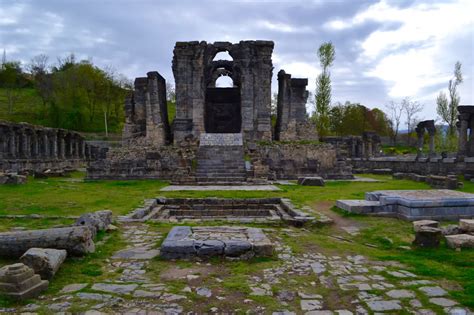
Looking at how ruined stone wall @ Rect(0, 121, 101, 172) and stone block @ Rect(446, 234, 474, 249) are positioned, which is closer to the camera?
stone block @ Rect(446, 234, 474, 249)

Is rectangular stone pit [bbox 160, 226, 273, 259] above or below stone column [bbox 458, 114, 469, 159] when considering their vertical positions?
below

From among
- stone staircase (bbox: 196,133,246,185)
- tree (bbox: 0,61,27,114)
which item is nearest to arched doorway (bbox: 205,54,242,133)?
stone staircase (bbox: 196,133,246,185)

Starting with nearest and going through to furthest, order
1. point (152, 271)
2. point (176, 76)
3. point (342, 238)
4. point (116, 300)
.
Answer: point (116, 300) < point (152, 271) < point (342, 238) < point (176, 76)

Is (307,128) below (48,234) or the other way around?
Result: the other way around

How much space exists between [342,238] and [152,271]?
12.1ft

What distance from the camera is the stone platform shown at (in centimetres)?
858

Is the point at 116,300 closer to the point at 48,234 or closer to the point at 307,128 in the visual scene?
the point at 48,234

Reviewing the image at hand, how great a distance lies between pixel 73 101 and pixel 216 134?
3796 centimetres

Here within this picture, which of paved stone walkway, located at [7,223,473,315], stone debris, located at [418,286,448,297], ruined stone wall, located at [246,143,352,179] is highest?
ruined stone wall, located at [246,143,352,179]

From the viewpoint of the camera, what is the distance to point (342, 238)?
725 centimetres

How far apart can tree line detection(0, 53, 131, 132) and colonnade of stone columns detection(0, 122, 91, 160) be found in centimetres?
1331

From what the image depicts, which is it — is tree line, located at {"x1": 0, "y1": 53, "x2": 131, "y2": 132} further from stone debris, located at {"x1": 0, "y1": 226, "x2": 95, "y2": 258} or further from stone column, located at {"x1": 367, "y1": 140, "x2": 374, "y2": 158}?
stone debris, located at {"x1": 0, "y1": 226, "x2": 95, "y2": 258}

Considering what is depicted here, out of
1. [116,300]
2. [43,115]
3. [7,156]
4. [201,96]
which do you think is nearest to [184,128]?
[201,96]

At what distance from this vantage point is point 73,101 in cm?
5419
